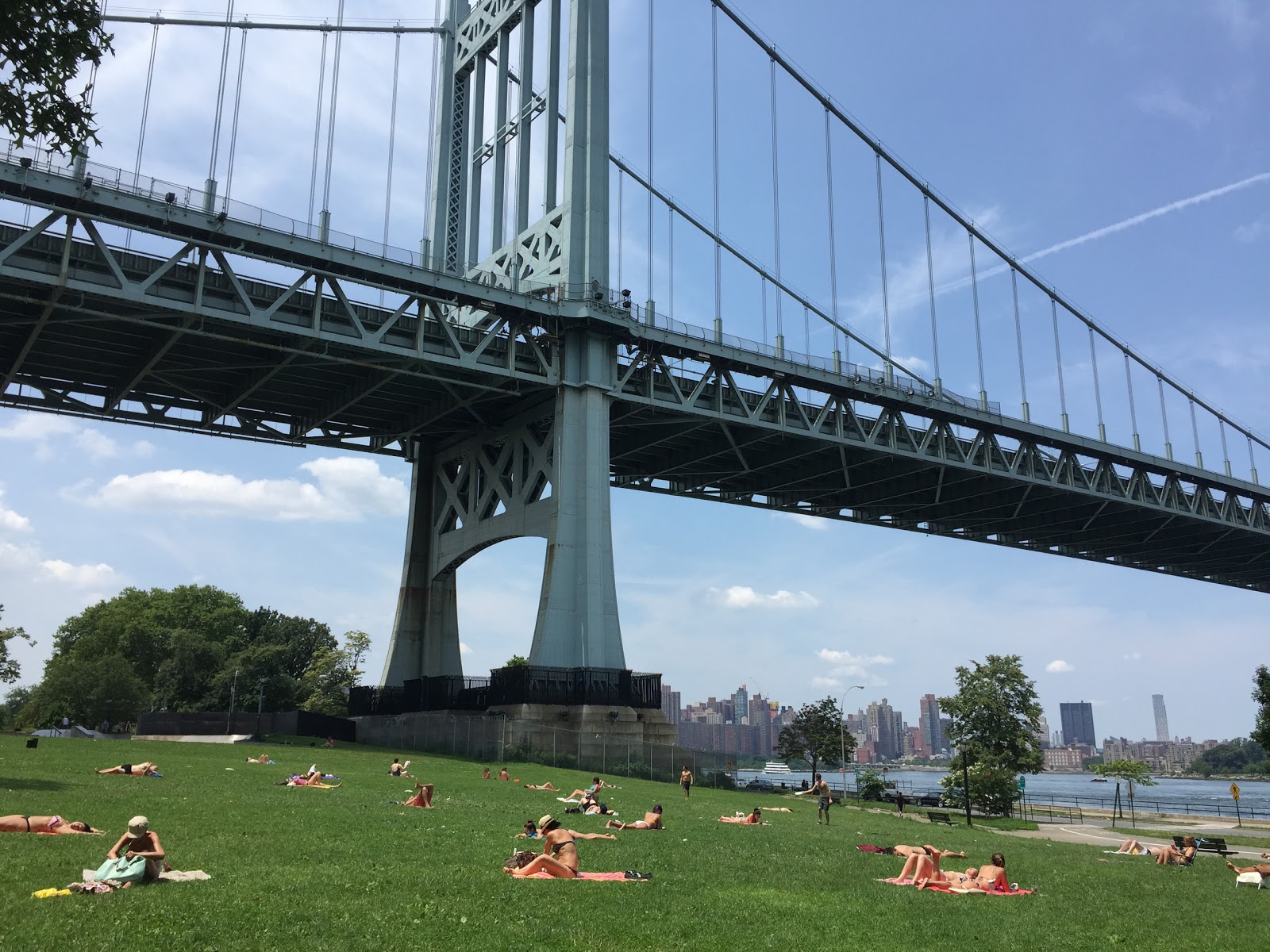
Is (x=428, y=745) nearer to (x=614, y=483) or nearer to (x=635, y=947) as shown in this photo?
(x=614, y=483)

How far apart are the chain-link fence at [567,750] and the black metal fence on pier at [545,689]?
1.24 m

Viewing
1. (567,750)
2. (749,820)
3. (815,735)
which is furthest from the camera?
(815,735)

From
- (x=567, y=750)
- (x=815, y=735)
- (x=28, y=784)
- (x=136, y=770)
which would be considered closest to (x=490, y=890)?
(x=28, y=784)

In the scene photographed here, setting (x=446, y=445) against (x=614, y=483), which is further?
(x=614, y=483)

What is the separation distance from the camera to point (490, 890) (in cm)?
1291

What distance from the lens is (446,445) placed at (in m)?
57.0

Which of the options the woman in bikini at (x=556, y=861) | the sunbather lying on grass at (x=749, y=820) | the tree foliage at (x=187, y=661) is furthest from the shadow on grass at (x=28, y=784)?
the tree foliage at (x=187, y=661)

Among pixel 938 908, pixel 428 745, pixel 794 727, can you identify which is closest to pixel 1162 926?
pixel 938 908

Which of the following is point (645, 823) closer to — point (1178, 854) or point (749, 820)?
point (749, 820)

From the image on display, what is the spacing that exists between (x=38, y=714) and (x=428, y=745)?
60184 mm

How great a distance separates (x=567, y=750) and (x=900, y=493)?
3735cm

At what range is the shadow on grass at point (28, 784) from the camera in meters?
19.2

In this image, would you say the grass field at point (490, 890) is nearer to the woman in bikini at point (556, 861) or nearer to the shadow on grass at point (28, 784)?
the shadow on grass at point (28, 784)

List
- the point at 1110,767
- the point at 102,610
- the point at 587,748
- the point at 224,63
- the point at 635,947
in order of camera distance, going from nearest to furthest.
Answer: the point at 635,947
the point at 587,748
the point at 224,63
the point at 1110,767
the point at 102,610
